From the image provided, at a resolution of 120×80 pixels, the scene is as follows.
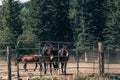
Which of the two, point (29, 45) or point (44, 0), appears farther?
point (44, 0)

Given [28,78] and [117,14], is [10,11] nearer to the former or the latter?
[117,14]

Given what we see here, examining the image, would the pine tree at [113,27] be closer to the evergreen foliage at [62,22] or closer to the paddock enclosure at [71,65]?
the evergreen foliage at [62,22]

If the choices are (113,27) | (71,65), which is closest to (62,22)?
(113,27)

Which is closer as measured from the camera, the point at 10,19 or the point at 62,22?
the point at 10,19

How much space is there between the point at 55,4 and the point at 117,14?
25.6ft

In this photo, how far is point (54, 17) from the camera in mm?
43594

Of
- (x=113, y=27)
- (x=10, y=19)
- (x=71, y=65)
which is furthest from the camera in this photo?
(x=10, y=19)

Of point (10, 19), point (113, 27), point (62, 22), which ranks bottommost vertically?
point (113, 27)

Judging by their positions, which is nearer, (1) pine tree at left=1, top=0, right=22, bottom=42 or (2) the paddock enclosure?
→ (2) the paddock enclosure

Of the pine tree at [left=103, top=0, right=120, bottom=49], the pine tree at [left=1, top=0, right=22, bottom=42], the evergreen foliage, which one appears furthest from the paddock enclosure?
the pine tree at [left=103, top=0, right=120, bottom=49]

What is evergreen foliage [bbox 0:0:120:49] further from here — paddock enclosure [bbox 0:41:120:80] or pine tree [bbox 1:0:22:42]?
paddock enclosure [bbox 0:41:120:80]

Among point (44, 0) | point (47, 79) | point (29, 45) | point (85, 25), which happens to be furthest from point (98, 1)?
point (47, 79)

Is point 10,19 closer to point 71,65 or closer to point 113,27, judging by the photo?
point 113,27

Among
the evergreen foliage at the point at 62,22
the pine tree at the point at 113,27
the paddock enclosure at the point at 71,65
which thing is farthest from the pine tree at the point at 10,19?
the pine tree at the point at 113,27
